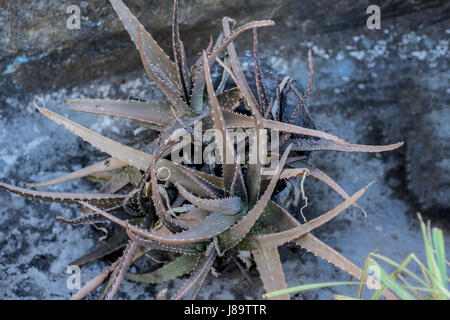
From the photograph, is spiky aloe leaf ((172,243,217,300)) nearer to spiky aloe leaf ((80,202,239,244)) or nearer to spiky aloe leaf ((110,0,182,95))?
spiky aloe leaf ((80,202,239,244))

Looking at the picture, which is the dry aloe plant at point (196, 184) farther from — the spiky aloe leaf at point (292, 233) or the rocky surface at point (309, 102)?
the rocky surface at point (309, 102)

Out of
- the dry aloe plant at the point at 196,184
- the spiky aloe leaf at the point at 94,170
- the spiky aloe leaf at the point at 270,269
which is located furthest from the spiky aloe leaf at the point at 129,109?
the spiky aloe leaf at the point at 270,269

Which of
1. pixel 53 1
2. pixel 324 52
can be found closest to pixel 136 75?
pixel 53 1

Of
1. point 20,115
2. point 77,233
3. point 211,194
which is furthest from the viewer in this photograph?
point 20,115

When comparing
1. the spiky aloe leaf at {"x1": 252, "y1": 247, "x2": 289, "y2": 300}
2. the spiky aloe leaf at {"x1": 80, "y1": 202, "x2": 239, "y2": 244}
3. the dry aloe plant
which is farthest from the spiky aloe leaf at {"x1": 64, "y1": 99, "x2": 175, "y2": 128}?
the spiky aloe leaf at {"x1": 252, "y1": 247, "x2": 289, "y2": 300}

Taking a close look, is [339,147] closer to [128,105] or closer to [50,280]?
[128,105]

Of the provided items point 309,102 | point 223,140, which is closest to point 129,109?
point 223,140

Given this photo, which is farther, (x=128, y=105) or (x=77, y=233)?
(x=77, y=233)
